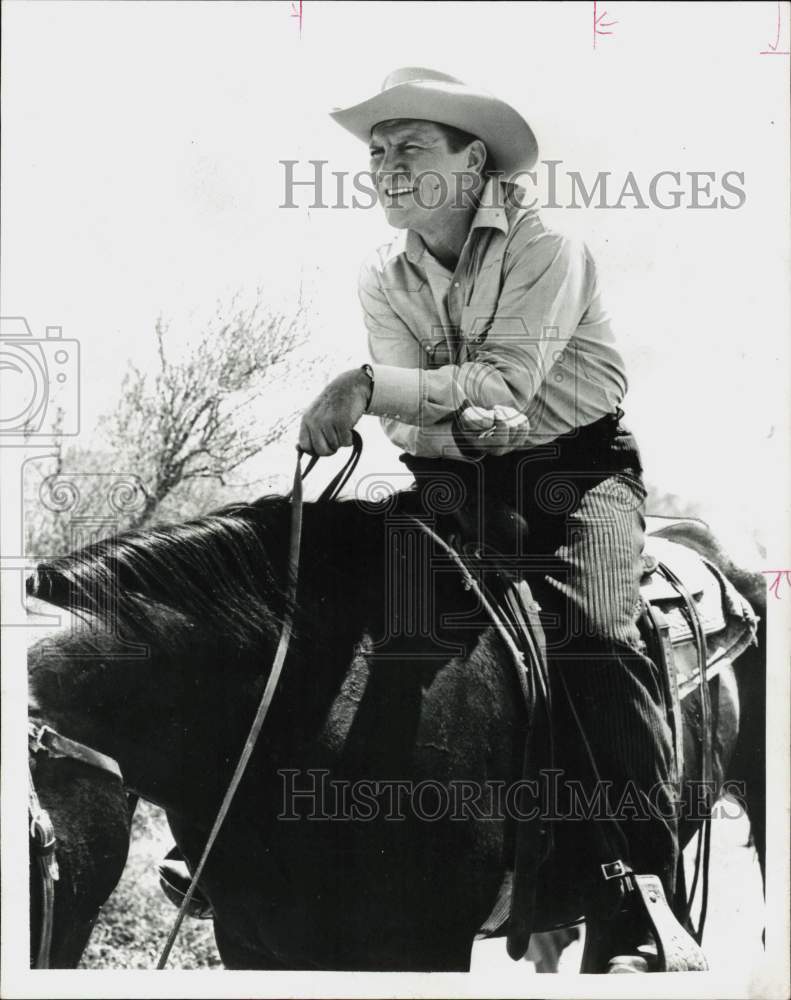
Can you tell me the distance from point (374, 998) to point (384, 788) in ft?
2.01

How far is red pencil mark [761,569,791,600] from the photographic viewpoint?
3834 millimetres

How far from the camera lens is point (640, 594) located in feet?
12.1

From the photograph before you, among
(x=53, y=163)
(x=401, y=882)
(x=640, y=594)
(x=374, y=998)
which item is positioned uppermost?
(x=53, y=163)

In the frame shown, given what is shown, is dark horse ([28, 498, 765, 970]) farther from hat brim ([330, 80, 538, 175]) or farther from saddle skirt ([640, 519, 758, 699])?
hat brim ([330, 80, 538, 175])

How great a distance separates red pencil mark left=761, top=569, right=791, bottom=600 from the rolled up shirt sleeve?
2.90ft

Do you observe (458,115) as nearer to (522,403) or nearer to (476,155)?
(476,155)

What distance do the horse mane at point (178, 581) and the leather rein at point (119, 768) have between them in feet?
0.18

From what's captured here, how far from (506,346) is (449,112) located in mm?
669

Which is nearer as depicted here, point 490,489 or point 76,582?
point 76,582

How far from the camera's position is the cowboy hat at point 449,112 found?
11.9 feet

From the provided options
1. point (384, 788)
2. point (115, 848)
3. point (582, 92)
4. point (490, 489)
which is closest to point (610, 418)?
point (490, 489)

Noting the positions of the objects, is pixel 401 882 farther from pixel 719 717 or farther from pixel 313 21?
pixel 313 21

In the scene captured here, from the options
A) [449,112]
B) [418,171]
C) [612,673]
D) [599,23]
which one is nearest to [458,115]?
[449,112]

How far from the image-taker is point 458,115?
12.0 ft
